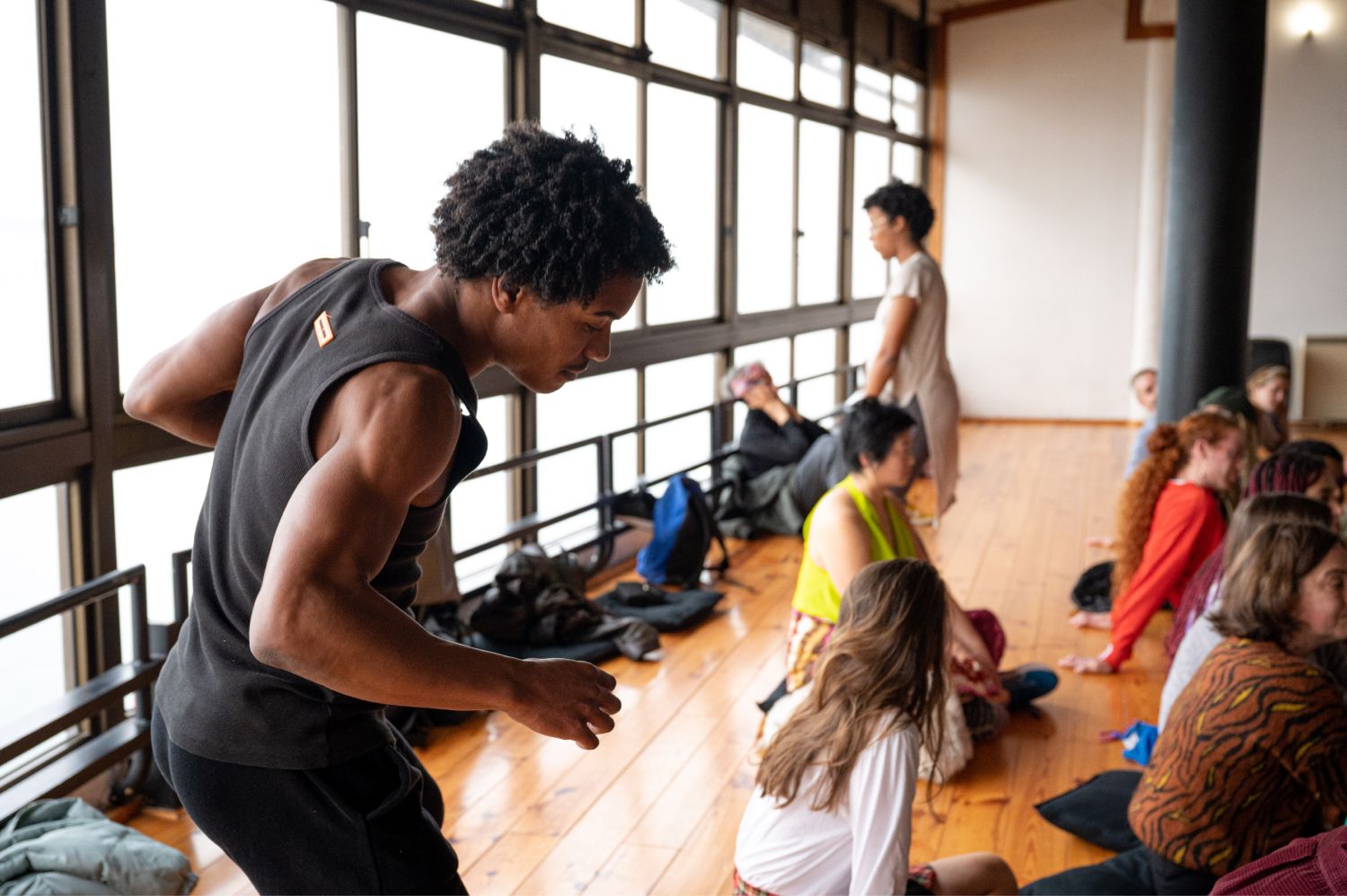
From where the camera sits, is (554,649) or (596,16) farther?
(596,16)

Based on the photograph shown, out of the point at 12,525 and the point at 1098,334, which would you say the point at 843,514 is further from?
the point at 1098,334

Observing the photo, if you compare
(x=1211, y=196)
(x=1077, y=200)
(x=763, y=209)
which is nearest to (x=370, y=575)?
(x=1211, y=196)

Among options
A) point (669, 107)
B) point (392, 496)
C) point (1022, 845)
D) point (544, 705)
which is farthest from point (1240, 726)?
point (669, 107)

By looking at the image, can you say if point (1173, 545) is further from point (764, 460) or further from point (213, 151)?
point (213, 151)

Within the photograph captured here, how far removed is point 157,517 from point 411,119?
1.73m

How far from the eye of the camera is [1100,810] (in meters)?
3.11

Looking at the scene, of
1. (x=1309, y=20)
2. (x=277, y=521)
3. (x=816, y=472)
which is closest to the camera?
(x=277, y=521)

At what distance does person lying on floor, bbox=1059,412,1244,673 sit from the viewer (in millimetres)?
3943

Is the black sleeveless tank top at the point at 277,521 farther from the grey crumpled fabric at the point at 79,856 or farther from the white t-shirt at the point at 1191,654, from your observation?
the white t-shirt at the point at 1191,654

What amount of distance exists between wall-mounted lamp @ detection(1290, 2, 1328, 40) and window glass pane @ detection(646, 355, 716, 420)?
6.37 meters

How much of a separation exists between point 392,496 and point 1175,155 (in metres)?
5.37

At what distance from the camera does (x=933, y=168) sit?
11055 millimetres

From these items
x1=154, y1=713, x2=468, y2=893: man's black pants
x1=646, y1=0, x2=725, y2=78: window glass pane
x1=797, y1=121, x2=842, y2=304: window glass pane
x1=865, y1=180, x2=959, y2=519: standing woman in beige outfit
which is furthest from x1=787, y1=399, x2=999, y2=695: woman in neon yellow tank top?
x1=797, y1=121, x2=842, y2=304: window glass pane

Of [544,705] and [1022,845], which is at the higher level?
[544,705]
